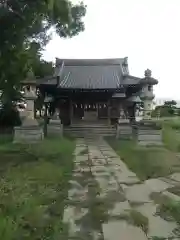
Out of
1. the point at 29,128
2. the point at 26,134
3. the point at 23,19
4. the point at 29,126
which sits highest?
the point at 23,19

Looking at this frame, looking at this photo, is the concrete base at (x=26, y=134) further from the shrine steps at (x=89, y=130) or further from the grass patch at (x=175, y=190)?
the grass patch at (x=175, y=190)

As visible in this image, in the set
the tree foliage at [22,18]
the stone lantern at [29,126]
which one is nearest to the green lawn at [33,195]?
the tree foliage at [22,18]

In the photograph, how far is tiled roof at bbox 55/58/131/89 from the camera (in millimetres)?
26344

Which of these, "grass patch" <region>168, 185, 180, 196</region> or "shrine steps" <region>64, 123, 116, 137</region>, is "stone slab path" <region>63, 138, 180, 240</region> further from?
"shrine steps" <region>64, 123, 116, 137</region>

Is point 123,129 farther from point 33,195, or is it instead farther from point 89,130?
point 33,195

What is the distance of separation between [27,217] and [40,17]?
879cm

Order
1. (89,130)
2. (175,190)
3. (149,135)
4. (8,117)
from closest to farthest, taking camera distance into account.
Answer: (175,190), (149,135), (89,130), (8,117)

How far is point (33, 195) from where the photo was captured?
710 centimetres

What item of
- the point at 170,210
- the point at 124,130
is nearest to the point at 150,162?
the point at 170,210

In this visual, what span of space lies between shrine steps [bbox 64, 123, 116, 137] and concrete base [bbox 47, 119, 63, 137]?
159 centimetres

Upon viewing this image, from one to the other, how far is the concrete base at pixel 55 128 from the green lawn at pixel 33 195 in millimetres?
9633

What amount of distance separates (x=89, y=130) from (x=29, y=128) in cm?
772

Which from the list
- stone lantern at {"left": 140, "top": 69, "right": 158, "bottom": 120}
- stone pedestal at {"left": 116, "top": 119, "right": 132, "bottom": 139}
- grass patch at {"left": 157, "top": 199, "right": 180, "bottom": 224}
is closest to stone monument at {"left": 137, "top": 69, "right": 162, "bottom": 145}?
stone lantern at {"left": 140, "top": 69, "right": 158, "bottom": 120}

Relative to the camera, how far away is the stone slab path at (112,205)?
16.5ft
